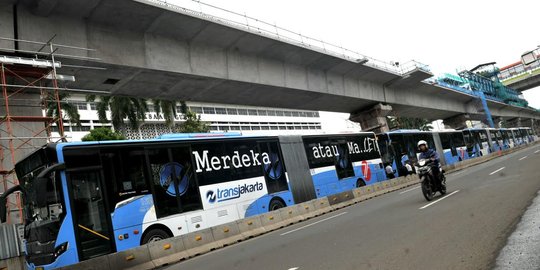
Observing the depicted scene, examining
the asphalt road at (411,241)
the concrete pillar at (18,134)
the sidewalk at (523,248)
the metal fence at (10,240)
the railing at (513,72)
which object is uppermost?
the railing at (513,72)

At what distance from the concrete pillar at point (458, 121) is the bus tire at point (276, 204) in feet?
143

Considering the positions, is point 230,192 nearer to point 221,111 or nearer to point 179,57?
point 179,57

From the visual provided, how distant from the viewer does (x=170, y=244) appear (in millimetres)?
10609

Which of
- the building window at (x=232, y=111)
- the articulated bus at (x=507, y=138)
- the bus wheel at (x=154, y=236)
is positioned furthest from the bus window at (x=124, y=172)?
the building window at (x=232, y=111)

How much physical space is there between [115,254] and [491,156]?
39692 millimetres

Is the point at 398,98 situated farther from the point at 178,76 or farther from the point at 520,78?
the point at 520,78

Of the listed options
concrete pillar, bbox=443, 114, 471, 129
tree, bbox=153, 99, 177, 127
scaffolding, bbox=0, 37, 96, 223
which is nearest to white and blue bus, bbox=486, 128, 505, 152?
concrete pillar, bbox=443, 114, 471, 129

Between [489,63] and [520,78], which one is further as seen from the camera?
[520,78]

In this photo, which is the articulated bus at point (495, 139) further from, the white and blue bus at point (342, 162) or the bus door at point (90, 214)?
the bus door at point (90, 214)

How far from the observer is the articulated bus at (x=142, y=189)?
9.46 metres

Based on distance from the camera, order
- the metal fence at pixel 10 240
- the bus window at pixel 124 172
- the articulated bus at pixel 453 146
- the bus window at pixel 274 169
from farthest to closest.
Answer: the articulated bus at pixel 453 146 < the bus window at pixel 274 169 < the metal fence at pixel 10 240 < the bus window at pixel 124 172

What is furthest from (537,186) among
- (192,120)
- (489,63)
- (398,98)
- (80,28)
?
(489,63)

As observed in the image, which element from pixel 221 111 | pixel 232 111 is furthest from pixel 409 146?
pixel 232 111

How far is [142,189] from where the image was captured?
36.9 ft
